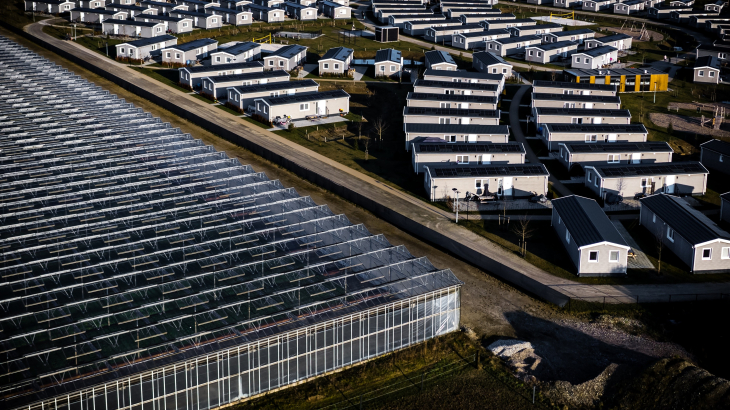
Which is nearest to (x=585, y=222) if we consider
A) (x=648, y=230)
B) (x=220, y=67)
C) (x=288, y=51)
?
(x=648, y=230)

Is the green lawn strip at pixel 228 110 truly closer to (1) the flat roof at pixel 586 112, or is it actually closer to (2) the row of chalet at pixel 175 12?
(1) the flat roof at pixel 586 112

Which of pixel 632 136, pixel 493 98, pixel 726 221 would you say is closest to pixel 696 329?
pixel 726 221

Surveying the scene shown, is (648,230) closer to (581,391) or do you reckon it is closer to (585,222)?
(585,222)

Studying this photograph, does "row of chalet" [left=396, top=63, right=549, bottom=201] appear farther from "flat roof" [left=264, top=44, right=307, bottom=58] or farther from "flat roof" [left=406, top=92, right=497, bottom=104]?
"flat roof" [left=264, top=44, right=307, bottom=58]

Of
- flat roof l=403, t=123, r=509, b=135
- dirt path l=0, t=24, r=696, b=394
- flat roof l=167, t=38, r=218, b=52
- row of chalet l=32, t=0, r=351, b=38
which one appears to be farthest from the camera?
row of chalet l=32, t=0, r=351, b=38

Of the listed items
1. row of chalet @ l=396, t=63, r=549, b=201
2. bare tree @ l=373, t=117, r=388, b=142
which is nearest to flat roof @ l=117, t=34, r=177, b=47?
row of chalet @ l=396, t=63, r=549, b=201

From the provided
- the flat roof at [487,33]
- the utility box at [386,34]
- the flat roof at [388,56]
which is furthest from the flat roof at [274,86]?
the flat roof at [487,33]
